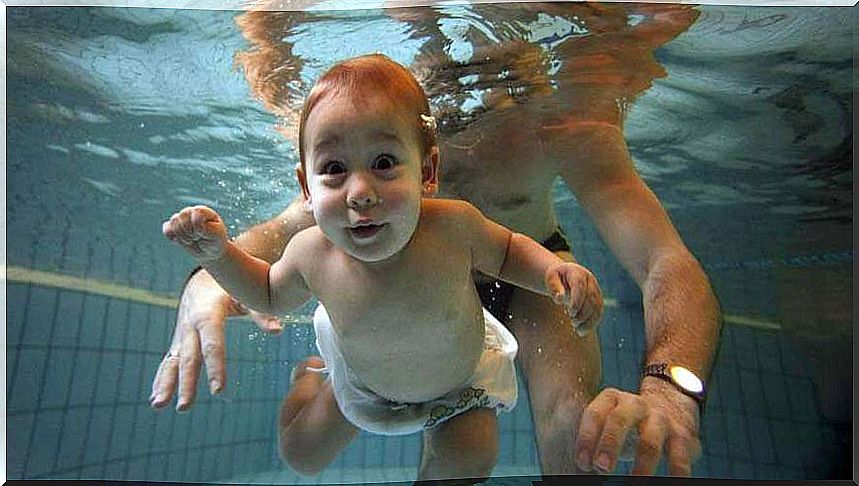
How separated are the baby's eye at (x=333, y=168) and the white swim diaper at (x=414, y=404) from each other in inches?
18.1

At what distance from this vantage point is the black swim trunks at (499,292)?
2.05 meters

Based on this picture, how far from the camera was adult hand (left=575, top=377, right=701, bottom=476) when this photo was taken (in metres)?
1.80

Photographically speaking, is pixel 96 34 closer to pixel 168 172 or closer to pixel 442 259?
pixel 168 172

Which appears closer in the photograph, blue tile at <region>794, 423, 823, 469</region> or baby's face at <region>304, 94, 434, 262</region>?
baby's face at <region>304, 94, 434, 262</region>

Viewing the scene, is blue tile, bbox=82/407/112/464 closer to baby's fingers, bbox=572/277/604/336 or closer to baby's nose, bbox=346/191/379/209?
baby's nose, bbox=346/191/379/209

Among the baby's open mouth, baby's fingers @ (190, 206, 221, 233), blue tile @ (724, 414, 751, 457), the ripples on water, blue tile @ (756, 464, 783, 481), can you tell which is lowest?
blue tile @ (756, 464, 783, 481)

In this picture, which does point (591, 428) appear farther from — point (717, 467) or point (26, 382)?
point (26, 382)

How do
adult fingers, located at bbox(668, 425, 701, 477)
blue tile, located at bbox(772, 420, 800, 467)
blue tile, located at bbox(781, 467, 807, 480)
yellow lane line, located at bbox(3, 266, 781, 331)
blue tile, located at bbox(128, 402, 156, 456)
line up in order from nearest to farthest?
adult fingers, located at bbox(668, 425, 701, 477) → blue tile, located at bbox(128, 402, 156, 456) → yellow lane line, located at bbox(3, 266, 781, 331) → blue tile, located at bbox(781, 467, 807, 480) → blue tile, located at bbox(772, 420, 800, 467)

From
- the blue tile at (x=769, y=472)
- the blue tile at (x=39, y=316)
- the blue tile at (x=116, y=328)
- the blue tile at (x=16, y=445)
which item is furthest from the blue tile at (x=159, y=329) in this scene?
the blue tile at (x=769, y=472)

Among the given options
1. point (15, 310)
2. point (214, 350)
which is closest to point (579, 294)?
point (214, 350)

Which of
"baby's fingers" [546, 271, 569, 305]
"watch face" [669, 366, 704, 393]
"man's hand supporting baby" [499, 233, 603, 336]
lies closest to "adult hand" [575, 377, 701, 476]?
"watch face" [669, 366, 704, 393]

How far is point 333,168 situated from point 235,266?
14.6 inches

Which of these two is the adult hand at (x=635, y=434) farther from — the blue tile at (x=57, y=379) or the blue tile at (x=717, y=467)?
the blue tile at (x=57, y=379)

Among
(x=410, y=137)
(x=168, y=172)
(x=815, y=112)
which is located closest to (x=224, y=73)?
(x=168, y=172)
